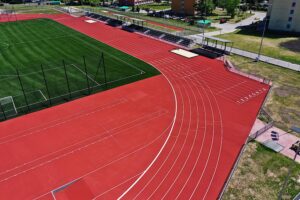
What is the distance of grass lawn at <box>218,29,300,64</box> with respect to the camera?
169 feet

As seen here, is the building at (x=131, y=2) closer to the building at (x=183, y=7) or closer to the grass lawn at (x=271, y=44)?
the building at (x=183, y=7)

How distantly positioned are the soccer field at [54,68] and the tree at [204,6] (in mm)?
46195

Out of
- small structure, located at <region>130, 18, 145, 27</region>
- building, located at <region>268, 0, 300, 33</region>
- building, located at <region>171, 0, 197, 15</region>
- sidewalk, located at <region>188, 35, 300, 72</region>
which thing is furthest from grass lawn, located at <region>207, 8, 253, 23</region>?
sidewalk, located at <region>188, 35, 300, 72</region>

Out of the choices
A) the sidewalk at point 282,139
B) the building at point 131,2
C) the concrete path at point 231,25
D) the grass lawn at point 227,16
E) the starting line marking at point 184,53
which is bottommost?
the sidewalk at point 282,139

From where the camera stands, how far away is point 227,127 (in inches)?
1144

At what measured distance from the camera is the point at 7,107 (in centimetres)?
3203

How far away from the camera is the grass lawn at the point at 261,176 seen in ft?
68.9

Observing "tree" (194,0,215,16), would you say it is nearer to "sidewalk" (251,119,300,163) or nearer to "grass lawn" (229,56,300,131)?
"grass lawn" (229,56,300,131)

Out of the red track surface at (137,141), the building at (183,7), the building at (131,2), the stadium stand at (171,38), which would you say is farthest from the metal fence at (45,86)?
the building at (131,2)

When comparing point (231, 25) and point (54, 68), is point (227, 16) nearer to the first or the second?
point (231, 25)

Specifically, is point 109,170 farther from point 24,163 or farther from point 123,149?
point 24,163

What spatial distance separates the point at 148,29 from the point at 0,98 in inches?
1705

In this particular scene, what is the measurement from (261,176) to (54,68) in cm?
3587

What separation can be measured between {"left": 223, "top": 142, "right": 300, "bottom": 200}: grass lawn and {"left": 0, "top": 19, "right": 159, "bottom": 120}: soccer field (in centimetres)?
2184
